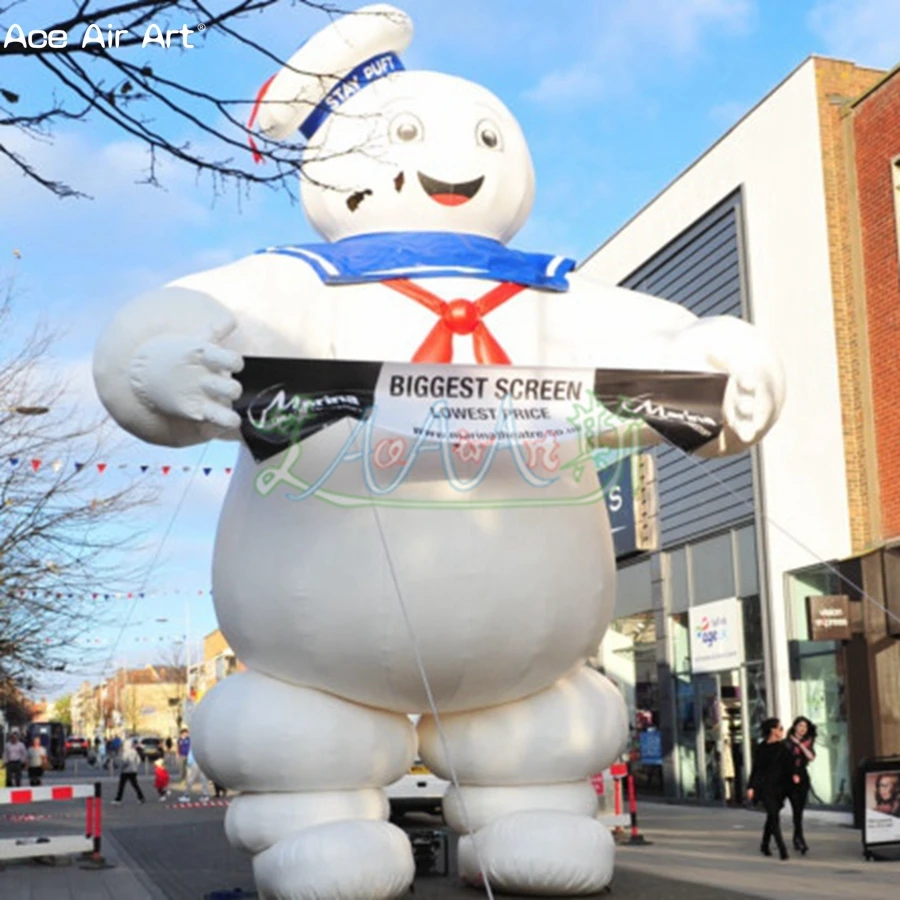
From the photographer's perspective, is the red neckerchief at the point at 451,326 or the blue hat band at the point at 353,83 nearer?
the red neckerchief at the point at 451,326

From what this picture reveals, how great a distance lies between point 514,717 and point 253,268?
8.30 feet

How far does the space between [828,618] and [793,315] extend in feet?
11.9

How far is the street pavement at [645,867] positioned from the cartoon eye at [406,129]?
12.8 feet

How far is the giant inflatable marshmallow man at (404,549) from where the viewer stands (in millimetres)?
6133

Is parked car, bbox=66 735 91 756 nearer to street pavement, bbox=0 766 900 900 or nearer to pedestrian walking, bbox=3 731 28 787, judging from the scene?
pedestrian walking, bbox=3 731 28 787

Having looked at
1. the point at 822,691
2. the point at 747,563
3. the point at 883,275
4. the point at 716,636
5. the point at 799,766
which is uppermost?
the point at 883,275

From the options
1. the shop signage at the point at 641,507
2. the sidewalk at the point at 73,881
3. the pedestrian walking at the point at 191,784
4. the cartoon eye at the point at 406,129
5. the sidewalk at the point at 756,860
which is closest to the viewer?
the cartoon eye at the point at 406,129

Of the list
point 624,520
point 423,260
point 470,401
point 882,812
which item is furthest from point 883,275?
point 470,401

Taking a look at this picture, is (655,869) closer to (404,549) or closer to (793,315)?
(404,549)

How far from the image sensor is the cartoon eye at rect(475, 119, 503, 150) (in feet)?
22.6

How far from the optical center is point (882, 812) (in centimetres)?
1075

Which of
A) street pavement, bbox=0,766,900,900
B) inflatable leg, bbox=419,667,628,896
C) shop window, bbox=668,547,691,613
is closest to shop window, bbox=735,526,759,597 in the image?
shop window, bbox=668,547,691,613

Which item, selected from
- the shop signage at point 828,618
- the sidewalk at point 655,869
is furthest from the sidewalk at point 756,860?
the shop signage at point 828,618

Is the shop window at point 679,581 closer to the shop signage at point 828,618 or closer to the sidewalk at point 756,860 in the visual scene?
the sidewalk at point 756,860
